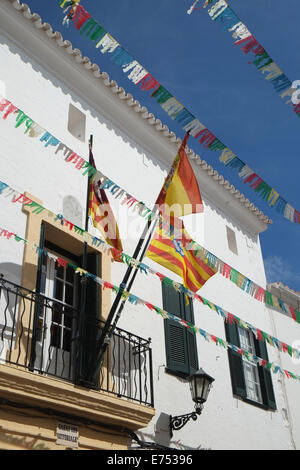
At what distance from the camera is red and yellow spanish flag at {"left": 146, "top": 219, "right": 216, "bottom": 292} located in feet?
26.4

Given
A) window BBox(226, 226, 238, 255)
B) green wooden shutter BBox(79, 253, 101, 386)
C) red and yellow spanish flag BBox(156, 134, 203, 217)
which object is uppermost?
window BBox(226, 226, 238, 255)

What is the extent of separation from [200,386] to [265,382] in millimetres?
3236

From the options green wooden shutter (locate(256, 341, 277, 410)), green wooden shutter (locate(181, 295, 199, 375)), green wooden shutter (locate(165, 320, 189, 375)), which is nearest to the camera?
green wooden shutter (locate(165, 320, 189, 375))

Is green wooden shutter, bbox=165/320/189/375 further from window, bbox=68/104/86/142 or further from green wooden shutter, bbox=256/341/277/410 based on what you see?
window, bbox=68/104/86/142

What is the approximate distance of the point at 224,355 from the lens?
10.4m

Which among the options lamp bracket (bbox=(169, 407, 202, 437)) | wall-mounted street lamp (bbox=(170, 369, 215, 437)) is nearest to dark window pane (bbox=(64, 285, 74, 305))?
wall-mounted street lamp (bbox=(170, 369, 215, 437))

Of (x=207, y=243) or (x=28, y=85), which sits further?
(x=207, y=243)

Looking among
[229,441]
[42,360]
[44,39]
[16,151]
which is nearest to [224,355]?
[229,441]

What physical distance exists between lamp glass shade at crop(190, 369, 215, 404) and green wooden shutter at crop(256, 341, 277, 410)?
300cm

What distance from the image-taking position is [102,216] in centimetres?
792

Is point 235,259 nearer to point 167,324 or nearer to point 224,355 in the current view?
point 224,355

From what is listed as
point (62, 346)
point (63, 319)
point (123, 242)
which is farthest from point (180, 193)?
point (62, 346)

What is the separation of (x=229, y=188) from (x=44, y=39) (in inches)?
205

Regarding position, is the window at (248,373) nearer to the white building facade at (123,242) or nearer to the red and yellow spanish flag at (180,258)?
the white building facade at (123,242)
